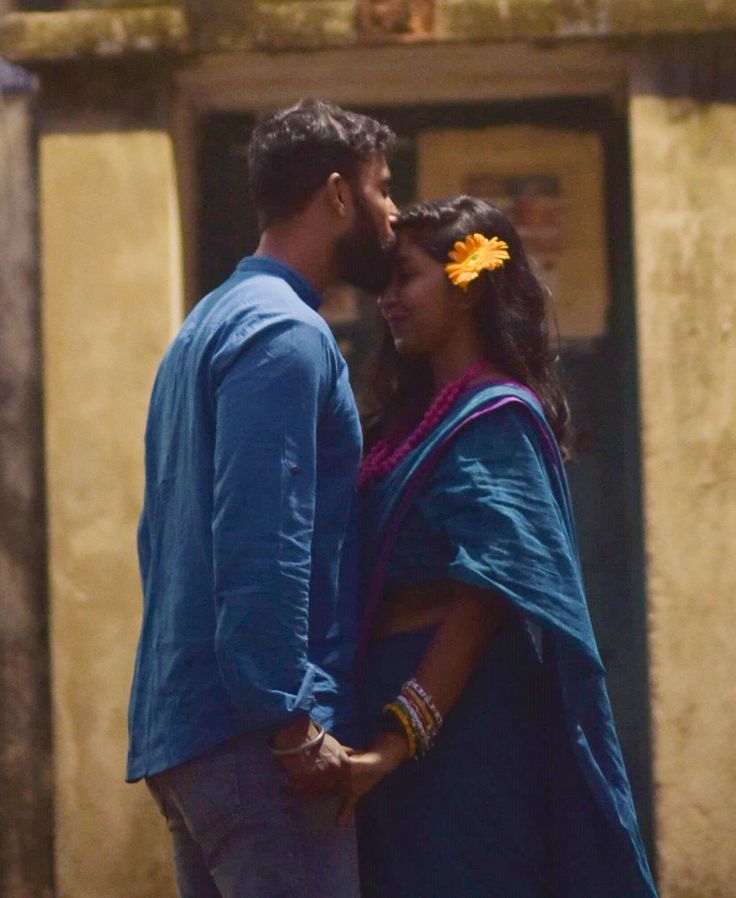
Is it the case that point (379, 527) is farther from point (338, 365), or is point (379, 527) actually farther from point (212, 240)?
point (212, 240)

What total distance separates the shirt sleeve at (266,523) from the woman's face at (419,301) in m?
0.63

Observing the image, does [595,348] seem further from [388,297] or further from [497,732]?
[497,732]

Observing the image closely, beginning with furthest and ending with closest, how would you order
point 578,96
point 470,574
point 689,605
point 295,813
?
point 578,96 < point 689,605 < point 470,574 < point 295,813

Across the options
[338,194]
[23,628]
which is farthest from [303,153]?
[23,628]

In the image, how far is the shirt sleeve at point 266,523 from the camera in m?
2.54

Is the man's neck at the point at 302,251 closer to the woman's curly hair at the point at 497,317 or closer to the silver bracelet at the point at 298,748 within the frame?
the woman's curly hair at the point at 497,317

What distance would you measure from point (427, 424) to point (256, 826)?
0.89 metres

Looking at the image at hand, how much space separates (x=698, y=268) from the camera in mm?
5129

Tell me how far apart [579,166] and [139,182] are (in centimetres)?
151

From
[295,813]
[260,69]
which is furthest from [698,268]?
[295,813]

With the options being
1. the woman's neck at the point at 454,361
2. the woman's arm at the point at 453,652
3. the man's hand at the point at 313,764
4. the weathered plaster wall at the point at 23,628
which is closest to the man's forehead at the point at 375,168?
the woman's neck at the point at 454,361

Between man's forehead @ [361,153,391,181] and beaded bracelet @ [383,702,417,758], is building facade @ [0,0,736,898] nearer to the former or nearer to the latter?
man's forehead @ [361,153,391,181]

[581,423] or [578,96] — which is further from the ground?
[578,96]

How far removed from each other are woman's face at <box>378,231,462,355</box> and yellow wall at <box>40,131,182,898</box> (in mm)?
2036
